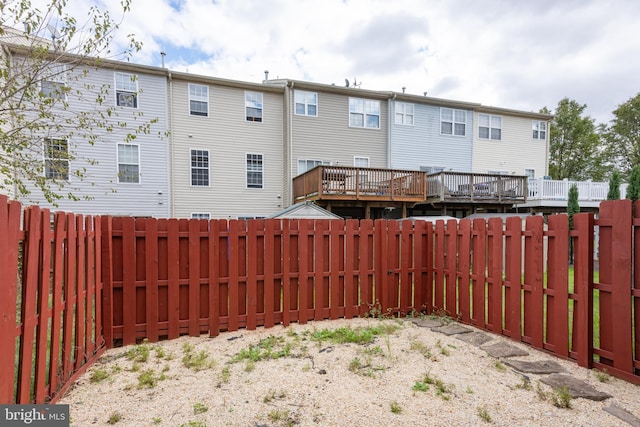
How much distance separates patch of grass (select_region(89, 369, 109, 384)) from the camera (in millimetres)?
2727

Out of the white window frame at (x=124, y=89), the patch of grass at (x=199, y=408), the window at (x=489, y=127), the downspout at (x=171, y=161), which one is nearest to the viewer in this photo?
the patch of grass at (x=199, y=408)

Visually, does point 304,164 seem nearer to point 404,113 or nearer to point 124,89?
point 404,113

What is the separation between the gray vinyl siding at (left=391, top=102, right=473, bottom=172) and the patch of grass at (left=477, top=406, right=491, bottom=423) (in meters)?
13.8

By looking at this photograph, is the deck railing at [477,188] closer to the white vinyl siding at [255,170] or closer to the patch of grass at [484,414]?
the white vinyl siding at [255,170]

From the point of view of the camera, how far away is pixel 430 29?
1153 centimetres

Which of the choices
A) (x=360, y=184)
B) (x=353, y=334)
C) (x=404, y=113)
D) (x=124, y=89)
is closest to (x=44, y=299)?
(x=353, y=334)

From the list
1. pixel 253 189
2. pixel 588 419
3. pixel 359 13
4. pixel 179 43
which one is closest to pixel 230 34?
pixel 179 43

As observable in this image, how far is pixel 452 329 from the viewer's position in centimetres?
408

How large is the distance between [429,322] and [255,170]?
448 inches

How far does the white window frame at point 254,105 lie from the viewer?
1384cm

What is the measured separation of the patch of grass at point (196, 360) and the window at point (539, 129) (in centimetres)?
2162

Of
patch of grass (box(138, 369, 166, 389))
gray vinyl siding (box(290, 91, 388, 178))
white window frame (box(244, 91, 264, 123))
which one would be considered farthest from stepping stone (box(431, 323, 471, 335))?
white window frame (box(244, 91, 264, 123))

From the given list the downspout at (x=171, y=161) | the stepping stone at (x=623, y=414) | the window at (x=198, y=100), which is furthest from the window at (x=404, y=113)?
the stepping stone at (x=623, y=414)

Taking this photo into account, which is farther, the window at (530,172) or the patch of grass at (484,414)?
the window at (530,172)
